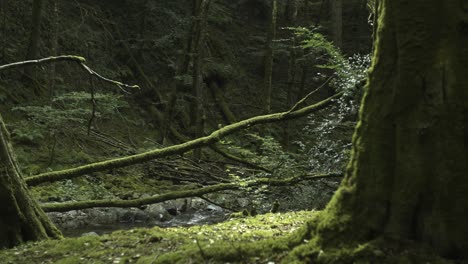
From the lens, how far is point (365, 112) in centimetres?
347

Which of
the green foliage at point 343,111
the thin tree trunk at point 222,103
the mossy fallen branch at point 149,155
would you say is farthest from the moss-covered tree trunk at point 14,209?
the thin tree trunk at point 222,103

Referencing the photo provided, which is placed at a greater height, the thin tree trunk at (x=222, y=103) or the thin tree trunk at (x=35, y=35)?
the thin tree trunk at (x=35, y=35)

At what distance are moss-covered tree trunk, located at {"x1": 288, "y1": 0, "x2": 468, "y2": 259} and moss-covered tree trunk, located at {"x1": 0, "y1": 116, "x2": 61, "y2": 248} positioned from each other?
3.12 m

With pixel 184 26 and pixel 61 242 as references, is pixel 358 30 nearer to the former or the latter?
pixel 184 26

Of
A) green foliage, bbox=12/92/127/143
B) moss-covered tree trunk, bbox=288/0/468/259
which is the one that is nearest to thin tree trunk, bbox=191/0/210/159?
green foliage, bbox=12/92/127/143

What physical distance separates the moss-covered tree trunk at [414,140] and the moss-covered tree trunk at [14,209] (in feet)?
10.2

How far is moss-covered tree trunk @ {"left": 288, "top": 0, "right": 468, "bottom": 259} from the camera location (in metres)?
3.05

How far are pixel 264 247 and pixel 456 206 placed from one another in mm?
1435

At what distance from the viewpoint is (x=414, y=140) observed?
3.17 metres

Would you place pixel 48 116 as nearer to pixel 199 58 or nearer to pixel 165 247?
pixel 199 58

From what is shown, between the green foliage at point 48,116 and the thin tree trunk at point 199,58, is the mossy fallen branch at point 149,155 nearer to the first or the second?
the green foliage at point 48,116

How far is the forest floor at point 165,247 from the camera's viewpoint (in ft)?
12.2

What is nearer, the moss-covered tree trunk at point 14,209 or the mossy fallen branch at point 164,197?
the moss-covered tree trunk at point 14,209

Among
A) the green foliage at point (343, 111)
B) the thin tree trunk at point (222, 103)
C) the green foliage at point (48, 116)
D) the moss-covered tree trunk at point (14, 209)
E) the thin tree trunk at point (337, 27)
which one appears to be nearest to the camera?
the moss-covered tree trunk at point (14, 209)
